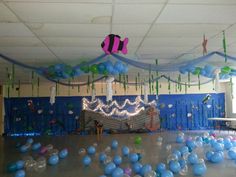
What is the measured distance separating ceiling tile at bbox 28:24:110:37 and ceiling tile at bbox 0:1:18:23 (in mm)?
305

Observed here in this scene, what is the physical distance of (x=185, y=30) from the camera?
4.09 meters

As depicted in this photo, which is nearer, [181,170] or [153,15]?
[153,15]

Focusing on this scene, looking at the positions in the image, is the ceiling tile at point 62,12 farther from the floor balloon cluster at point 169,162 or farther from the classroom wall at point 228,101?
the classroom wall at point 228,101

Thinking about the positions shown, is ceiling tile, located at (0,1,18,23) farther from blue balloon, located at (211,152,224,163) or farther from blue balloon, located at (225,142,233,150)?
blue balloon, located at (225,142,233,150)

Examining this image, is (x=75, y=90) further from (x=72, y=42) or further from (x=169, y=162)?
(x=169, y=162)

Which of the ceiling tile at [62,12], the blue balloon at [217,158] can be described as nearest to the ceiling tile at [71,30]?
the ceiling tile at [62,12]

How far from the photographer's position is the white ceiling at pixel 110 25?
304cm

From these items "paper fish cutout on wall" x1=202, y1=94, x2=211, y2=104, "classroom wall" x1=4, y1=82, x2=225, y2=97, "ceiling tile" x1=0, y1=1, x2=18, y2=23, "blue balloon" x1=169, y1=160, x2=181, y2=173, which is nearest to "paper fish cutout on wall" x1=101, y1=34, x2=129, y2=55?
"ceiling tile" x1=0, y1=1, x2=18, y2=23

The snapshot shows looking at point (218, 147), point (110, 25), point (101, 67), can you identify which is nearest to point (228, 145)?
point (218, 147)

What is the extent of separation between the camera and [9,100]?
12305 millimetres

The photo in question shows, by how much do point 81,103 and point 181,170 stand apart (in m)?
9.19

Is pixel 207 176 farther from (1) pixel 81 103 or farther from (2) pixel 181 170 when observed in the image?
(1) pixel 81 103

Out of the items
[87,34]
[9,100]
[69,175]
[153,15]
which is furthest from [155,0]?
[9,100]

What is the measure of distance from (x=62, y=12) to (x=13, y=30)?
3.70 feet
